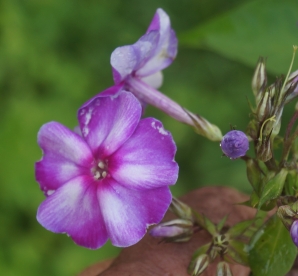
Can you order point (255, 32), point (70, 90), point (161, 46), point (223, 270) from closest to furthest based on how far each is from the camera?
point (223, 270) → point (161, 46) → point (255, 32) → point (70, 90)

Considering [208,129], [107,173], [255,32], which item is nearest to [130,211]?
[107,173]

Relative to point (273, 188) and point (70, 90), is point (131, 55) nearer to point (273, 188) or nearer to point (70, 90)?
point (273, 188)

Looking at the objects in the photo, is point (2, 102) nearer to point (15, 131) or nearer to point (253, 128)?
point (15, 131)

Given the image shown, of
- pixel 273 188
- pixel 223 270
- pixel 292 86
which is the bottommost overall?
pixel 223 270

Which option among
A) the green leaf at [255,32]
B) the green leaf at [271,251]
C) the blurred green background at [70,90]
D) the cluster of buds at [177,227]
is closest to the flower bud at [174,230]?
the cluster of buds at [177,227]

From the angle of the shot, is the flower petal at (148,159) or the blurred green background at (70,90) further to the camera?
the blurred green background at (70,90)

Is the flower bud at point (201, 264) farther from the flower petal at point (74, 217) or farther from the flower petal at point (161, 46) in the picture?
the flower petal at point (161, 46)
